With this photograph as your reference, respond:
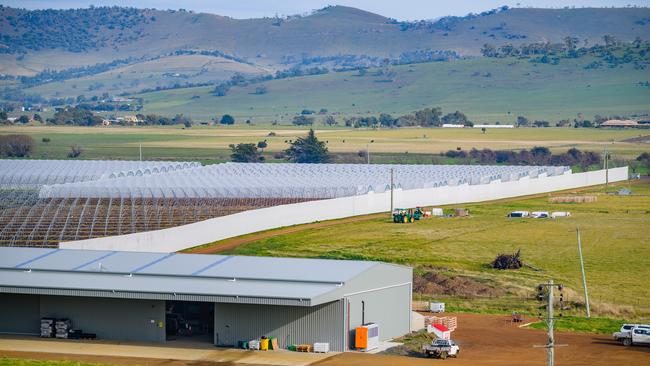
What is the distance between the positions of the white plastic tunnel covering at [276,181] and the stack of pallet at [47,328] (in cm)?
4272

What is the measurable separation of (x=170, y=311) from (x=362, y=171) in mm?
80145

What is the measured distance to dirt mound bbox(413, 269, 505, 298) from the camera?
66.1 meters

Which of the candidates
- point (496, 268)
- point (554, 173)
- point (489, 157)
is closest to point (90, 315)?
point (496, 268)

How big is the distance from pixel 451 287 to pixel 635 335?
16700 millimetres

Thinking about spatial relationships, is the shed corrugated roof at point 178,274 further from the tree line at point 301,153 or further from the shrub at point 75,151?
the shrub at point 75,151

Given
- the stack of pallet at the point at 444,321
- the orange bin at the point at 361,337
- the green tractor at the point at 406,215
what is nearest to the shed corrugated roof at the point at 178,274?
the orange bin at the point at 361,337

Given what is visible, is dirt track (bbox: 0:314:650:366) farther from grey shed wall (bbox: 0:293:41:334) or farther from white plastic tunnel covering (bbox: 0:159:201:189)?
white plastic tunnel covering (bbox: 0:159:201:189)

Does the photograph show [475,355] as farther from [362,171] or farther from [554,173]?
[554,173]

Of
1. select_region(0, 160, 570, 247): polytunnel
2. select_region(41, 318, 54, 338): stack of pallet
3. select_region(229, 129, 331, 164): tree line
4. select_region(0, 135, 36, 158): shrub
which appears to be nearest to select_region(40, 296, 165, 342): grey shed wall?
select_region(41, 318, 54, 338): stack of pallet

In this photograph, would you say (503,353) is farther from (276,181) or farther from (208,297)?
(276,181)

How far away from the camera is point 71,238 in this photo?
2827 inches

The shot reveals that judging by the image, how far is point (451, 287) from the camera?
220 feet

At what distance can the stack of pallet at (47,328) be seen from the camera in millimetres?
51812

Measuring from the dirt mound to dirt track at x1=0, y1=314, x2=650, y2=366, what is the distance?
30.0 feet
